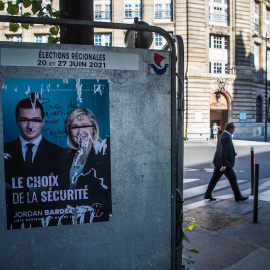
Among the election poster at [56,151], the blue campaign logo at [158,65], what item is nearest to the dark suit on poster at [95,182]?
the election poster at [56,151]

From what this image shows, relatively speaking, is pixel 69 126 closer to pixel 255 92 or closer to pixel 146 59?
pixel 146 59

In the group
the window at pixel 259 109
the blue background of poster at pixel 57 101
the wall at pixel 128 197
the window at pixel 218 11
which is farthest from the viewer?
the window at pixel 259 109

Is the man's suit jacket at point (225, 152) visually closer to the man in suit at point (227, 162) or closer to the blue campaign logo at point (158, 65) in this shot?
the man in suit at point (227, 162)

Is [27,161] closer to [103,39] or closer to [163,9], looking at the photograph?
[103,39]

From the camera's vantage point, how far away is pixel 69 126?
2.08 meters

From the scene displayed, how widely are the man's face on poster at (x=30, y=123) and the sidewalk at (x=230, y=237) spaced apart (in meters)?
2.64

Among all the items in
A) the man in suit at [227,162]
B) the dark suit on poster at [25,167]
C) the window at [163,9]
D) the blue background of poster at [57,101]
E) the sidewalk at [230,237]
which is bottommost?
the sidewalk at [230,237]

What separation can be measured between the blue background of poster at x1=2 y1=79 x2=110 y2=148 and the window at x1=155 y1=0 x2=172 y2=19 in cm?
3056

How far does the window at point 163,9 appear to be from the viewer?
29656 mm

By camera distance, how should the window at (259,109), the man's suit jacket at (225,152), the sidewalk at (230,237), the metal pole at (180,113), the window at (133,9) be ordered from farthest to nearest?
the window at (259,109) < the window at (133,9) < the man's suit jacket at (225,152) < the sidewalk at (230,237) < the metal pole at (180,113)

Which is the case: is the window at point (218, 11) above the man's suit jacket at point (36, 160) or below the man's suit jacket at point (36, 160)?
above

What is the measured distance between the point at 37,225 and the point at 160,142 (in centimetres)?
113

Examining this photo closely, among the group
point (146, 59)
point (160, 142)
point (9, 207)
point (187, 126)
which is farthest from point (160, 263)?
point (187, 126)

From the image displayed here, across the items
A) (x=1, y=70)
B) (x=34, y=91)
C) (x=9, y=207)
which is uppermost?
(x=1, y=70)
